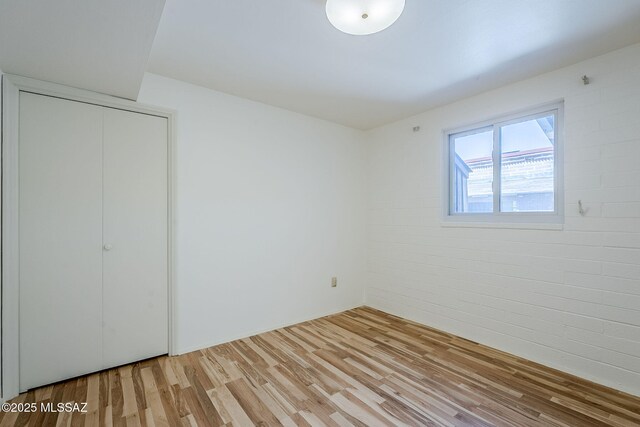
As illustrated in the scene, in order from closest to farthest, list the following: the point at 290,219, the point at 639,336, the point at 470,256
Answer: the point at 639,336, the point at 470,256, the point at 290,219

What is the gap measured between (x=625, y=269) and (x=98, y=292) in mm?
4162

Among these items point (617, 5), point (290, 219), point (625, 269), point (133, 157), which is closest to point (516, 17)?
point (617, 5)

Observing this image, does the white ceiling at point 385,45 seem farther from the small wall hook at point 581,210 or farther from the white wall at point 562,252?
the small wall hook at point 581,210

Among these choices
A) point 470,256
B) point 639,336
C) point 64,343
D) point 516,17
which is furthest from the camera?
point 470,256

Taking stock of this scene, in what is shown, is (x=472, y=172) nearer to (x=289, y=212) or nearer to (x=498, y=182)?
(x=498, y=182)

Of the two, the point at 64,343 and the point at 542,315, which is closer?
the point at 64,343

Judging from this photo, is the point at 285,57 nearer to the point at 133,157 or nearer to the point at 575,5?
the point at 133,157

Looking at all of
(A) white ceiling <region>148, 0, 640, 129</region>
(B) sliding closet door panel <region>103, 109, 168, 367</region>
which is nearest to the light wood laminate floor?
(B) sliding closet door panel <region>103, 109, 168, 367</region>

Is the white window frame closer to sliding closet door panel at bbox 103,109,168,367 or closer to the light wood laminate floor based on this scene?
the light wood laminate floor

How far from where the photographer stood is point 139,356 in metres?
2.55

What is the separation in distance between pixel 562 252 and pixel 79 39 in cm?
381

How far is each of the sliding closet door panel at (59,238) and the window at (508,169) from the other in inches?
141

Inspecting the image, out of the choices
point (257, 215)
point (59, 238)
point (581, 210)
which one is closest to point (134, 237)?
point (59, 238)

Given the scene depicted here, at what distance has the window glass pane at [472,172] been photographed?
3.09 m
